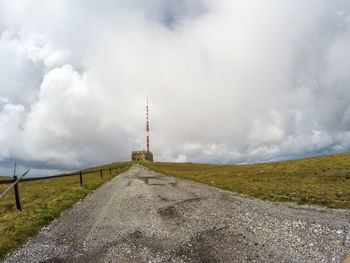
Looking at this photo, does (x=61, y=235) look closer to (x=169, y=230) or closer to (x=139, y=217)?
(x=139, y=217)

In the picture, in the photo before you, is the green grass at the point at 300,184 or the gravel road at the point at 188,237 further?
the green grass at the point at 300,184

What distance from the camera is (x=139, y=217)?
1267 centimetres

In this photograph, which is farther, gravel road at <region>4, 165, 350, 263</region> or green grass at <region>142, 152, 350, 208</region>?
green grass at <region>142, 152, 350, 208</region>

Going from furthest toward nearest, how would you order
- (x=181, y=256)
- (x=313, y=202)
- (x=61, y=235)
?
(x=313, y=202), (x=61, y=235), (x=181, y=256)

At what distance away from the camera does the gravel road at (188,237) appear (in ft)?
26.3

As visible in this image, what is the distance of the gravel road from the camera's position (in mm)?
8008

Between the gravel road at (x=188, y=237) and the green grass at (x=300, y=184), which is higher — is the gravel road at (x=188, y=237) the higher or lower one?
the higher one

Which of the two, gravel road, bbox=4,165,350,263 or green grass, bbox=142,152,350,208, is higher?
gravel road, bbox=4,165,350,263

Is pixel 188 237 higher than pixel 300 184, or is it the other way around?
pixel 188 237

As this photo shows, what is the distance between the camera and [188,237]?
31.8ft

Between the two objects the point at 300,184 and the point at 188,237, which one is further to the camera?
the point at 300,184

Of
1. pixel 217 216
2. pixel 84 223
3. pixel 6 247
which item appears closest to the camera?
pixel 6 247

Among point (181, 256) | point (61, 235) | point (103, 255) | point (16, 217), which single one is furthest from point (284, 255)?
point (16, 217)

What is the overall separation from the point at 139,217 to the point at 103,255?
4711 millimetres
